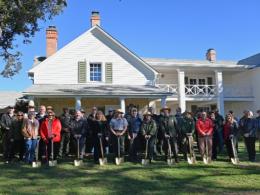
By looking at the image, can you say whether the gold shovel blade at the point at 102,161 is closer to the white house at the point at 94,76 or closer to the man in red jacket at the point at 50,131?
the man in red jacket at the point at 50,131

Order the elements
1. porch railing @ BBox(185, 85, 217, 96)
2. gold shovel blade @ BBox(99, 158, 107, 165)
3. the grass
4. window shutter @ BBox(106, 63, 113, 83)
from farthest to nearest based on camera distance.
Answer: porch railing @ BBox(185, 85, 217, 96)
window shutter @ BBox(106, 63, 113, 83)
gold shovel blade @ BBox(99, 158, 107, 165)
the grass

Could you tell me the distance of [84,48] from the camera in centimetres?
2500

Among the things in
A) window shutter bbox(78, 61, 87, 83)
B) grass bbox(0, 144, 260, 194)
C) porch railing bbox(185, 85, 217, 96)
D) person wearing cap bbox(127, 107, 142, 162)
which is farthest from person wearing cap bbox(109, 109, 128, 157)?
porch railing bbox(185, 85, 217, 96)

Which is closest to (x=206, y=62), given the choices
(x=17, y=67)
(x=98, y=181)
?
(x=17, y=67)

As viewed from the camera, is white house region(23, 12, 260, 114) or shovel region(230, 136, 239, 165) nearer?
shovel region(230, 136, 239, 165)

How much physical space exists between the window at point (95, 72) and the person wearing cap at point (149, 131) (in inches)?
463

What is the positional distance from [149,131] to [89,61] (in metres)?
12.1

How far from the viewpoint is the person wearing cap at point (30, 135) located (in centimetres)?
1278

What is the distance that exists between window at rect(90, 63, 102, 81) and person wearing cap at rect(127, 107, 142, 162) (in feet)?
37.0

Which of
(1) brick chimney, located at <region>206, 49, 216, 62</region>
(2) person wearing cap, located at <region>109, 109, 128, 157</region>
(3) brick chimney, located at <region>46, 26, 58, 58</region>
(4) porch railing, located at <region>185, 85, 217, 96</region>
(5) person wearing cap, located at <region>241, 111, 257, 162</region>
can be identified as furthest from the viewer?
(1) brick chimney, located at <region>206, 49, 216, 62</region>

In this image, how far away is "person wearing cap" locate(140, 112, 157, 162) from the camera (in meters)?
13.5

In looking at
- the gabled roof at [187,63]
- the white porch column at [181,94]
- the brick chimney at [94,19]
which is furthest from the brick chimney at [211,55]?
the brick chimney at [94,19]

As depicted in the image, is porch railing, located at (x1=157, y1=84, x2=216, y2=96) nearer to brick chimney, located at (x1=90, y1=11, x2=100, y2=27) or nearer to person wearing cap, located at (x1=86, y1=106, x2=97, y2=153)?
brick chimney, located at (x1=90, y1=11, x2=100, y2=27)

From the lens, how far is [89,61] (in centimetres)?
2489
